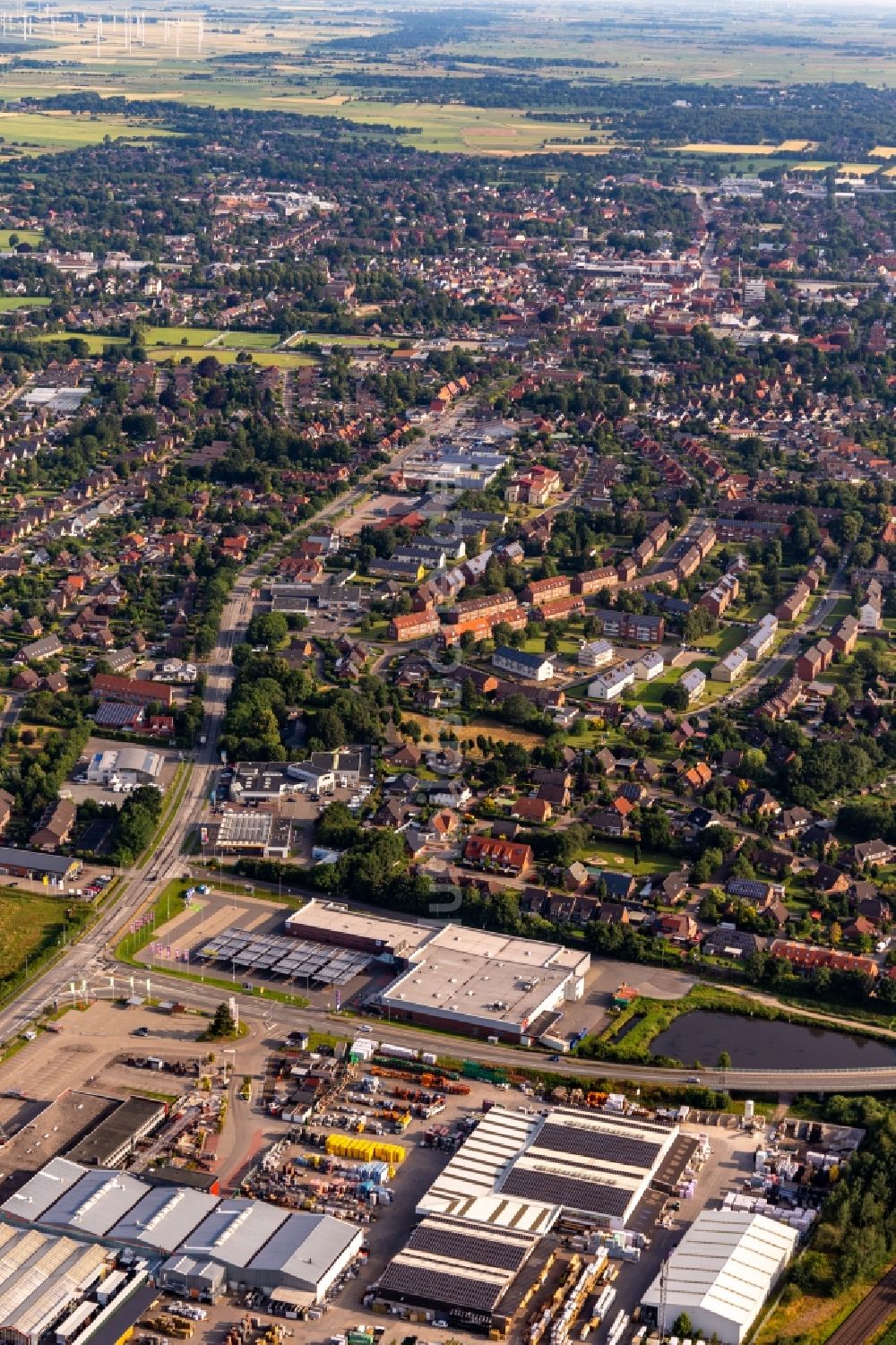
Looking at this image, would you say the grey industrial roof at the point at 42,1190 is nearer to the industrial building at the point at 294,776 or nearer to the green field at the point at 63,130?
the industrial building at the point at 294,776

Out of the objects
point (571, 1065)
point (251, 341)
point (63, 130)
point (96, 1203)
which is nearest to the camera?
point (96, 1203)

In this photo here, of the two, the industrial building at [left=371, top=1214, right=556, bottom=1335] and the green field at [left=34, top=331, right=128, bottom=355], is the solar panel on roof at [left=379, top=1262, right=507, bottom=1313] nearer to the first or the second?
the industrial building at [left=371, top=1214, right=556, bottom=1335]

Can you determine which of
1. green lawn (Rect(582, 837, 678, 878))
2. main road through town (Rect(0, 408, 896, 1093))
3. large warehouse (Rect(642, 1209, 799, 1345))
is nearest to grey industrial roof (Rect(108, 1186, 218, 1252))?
main road through town (Rect(0, 408, 896, 1093))

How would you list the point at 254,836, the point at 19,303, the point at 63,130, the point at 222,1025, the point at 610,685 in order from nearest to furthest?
the point at 222,1025
the point at 254,836
the point at 610,685
the point at 19,303
the point at 63,130

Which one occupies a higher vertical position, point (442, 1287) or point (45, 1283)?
point (442, 1287)

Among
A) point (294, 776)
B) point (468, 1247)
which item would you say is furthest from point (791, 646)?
point (468, 1247)

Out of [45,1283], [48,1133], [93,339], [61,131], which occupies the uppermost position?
[61,131]

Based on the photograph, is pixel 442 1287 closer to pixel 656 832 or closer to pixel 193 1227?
pixel 193 1227

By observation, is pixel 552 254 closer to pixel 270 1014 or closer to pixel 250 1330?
pixel 270 1014
